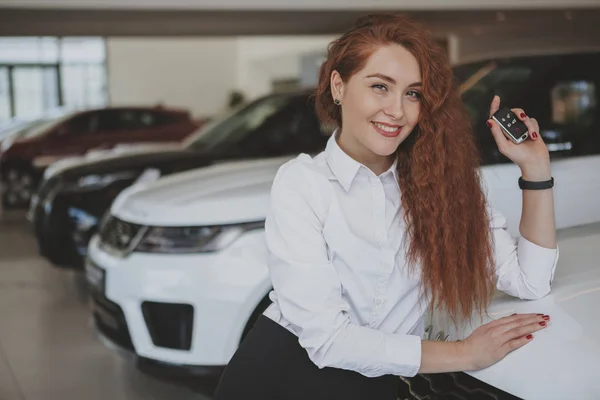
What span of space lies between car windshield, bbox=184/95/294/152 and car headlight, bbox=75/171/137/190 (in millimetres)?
510

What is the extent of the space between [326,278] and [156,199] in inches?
77.6

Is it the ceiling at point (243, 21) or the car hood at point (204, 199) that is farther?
the ceiling at point (243, 21)

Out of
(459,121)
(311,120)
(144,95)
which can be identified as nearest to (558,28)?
(311,120)

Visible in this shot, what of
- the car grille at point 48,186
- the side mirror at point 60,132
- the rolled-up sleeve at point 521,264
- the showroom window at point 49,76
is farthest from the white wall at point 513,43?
the showroom window at point 49,76

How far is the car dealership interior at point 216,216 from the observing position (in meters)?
1.69

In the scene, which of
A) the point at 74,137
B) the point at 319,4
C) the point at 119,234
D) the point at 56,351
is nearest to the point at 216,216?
the point at 119,234

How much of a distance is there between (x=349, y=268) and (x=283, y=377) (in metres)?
0.27

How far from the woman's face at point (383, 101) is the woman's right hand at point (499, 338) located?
0.42 meters

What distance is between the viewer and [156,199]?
3336 millimetres

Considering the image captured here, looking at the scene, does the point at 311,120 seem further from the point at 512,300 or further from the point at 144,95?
the point at 144,95

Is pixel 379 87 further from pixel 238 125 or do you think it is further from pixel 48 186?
pixel 48 186

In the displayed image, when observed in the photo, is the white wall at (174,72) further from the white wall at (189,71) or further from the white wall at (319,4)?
the white wall at (319,4)

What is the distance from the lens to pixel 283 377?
1.58 metres

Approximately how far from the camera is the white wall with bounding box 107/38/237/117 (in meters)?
20.0
